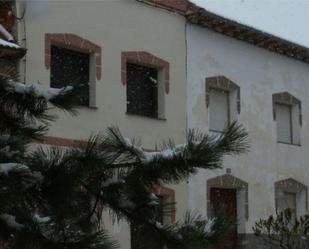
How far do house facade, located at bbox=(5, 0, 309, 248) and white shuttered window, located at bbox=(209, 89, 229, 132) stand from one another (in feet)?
0.08

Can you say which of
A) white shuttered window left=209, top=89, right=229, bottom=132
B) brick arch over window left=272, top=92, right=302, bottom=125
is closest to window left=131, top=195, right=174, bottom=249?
white shuttered window left=209, top=89, right=229, bottom=132

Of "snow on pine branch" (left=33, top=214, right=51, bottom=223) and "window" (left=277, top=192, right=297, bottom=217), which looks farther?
"window" (left=277, top=192, right=297, bottom=217)

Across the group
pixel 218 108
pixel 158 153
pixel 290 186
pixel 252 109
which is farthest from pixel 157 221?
pixel 290 186

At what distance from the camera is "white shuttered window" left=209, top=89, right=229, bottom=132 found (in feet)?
49.1

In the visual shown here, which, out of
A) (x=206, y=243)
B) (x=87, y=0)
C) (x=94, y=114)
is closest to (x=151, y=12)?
(x=87, y=0)

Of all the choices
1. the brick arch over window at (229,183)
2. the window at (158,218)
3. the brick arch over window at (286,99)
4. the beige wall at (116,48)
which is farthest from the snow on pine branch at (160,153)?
the brick arch over window at (286,99)

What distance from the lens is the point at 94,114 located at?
12336mm

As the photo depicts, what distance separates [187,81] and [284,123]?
3871 millimetres

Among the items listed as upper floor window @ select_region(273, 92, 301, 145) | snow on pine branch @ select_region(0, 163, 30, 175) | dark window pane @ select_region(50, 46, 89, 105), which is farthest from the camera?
upper floor window @ select_region(273, 92, 301, 145)

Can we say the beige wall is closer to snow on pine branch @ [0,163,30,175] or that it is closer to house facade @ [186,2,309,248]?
house facade @ [186,2,309,248]

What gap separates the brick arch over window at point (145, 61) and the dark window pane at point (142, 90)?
0.67 feet

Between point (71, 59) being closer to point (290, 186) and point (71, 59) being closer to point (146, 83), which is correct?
point (146, 83)

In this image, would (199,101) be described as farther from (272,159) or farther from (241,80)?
(272,159)

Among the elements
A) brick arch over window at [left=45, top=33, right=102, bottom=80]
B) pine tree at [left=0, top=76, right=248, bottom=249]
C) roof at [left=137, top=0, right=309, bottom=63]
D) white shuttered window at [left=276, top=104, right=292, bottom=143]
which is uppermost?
roof at [left=137, top=0, right=309, bottom=63]
